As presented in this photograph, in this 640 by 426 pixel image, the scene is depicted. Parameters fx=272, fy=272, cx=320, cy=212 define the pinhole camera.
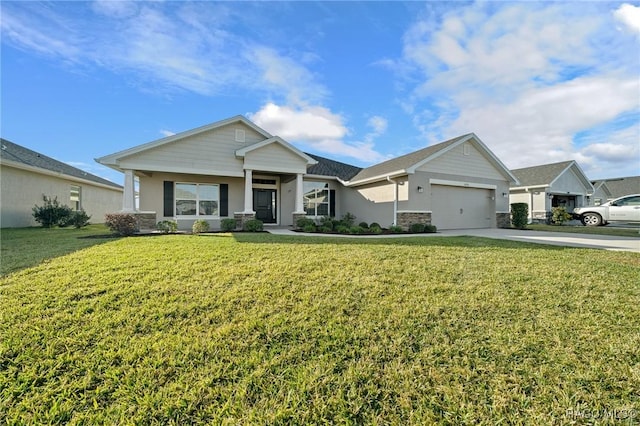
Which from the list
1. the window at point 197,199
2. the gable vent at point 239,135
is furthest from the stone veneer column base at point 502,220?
the window at point 197,199

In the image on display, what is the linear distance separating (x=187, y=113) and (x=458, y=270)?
14.6 m

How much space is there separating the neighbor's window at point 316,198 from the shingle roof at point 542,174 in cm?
1570

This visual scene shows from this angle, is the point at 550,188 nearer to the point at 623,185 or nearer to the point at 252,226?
the point at 623,185

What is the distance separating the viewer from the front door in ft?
47.5

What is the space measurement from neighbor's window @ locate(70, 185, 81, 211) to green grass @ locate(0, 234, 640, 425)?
51.2 ft

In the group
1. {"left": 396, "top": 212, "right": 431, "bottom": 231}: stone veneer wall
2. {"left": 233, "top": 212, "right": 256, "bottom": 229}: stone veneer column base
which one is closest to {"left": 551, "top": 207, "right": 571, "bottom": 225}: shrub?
{"left": 396, "top": 212, "right": 431, "bottom": 231}: stone veneer wall

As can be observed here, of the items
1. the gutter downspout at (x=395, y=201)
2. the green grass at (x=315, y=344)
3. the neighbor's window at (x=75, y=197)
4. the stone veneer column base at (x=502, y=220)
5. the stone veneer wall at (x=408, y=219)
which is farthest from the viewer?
the neighbor's window at (x=75, y=197)

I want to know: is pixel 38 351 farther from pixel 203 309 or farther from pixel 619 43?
pixel 619 43

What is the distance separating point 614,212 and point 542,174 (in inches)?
251

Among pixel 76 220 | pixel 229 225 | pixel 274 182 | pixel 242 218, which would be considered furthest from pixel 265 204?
pixel 76 220

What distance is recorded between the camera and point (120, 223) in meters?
9.49

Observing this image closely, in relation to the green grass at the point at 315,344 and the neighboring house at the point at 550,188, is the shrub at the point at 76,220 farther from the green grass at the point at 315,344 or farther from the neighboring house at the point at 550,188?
the neighboring house at the point at 550,188

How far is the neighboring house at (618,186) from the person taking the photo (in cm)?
2762

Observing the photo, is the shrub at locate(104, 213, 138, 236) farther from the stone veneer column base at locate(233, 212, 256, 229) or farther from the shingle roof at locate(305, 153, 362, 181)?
the shingle roof at locate(305, 153, 362, 181)
